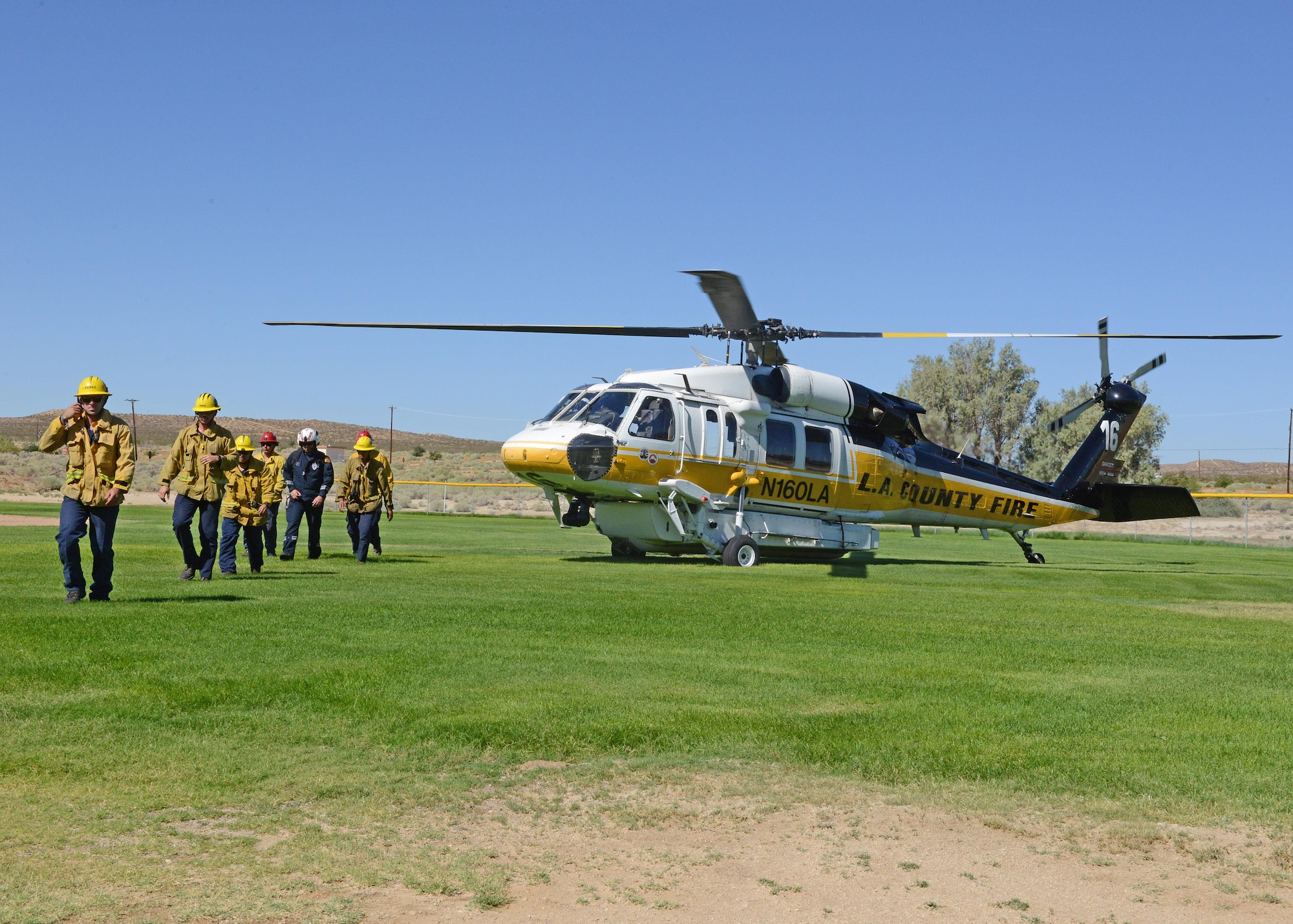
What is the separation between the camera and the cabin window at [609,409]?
62.7 ft

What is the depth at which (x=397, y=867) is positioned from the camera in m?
4.17

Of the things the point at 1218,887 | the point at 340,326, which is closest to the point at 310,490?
the point at 340,326

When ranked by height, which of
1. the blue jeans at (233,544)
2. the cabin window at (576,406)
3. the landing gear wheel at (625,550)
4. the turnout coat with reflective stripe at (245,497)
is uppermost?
the cabin window at (576,406)

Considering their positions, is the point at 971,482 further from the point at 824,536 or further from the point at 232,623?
the point at 232,623

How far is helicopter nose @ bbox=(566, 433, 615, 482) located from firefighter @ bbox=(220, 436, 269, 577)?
→ 502 centimetres

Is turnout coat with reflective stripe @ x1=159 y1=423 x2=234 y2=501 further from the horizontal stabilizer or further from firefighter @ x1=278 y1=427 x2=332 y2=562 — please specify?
the horizontal stabilizer

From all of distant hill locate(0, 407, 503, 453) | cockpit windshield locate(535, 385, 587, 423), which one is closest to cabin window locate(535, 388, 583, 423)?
cockpit windshield locate(535, 385, 587, 423)

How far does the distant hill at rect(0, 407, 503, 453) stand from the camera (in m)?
139

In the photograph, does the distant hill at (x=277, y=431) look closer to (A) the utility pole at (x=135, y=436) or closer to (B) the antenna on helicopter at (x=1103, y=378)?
(A) the utility pole at (x=135, y=436)

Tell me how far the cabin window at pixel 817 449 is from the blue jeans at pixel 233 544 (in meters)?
10.0

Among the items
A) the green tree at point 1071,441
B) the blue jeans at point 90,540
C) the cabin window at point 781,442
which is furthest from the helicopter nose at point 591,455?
the green tree at point 1071,441

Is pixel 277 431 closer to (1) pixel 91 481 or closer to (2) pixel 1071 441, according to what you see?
(2) pixel 1071 441

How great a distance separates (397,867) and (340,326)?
47.5ft

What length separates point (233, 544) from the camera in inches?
595
